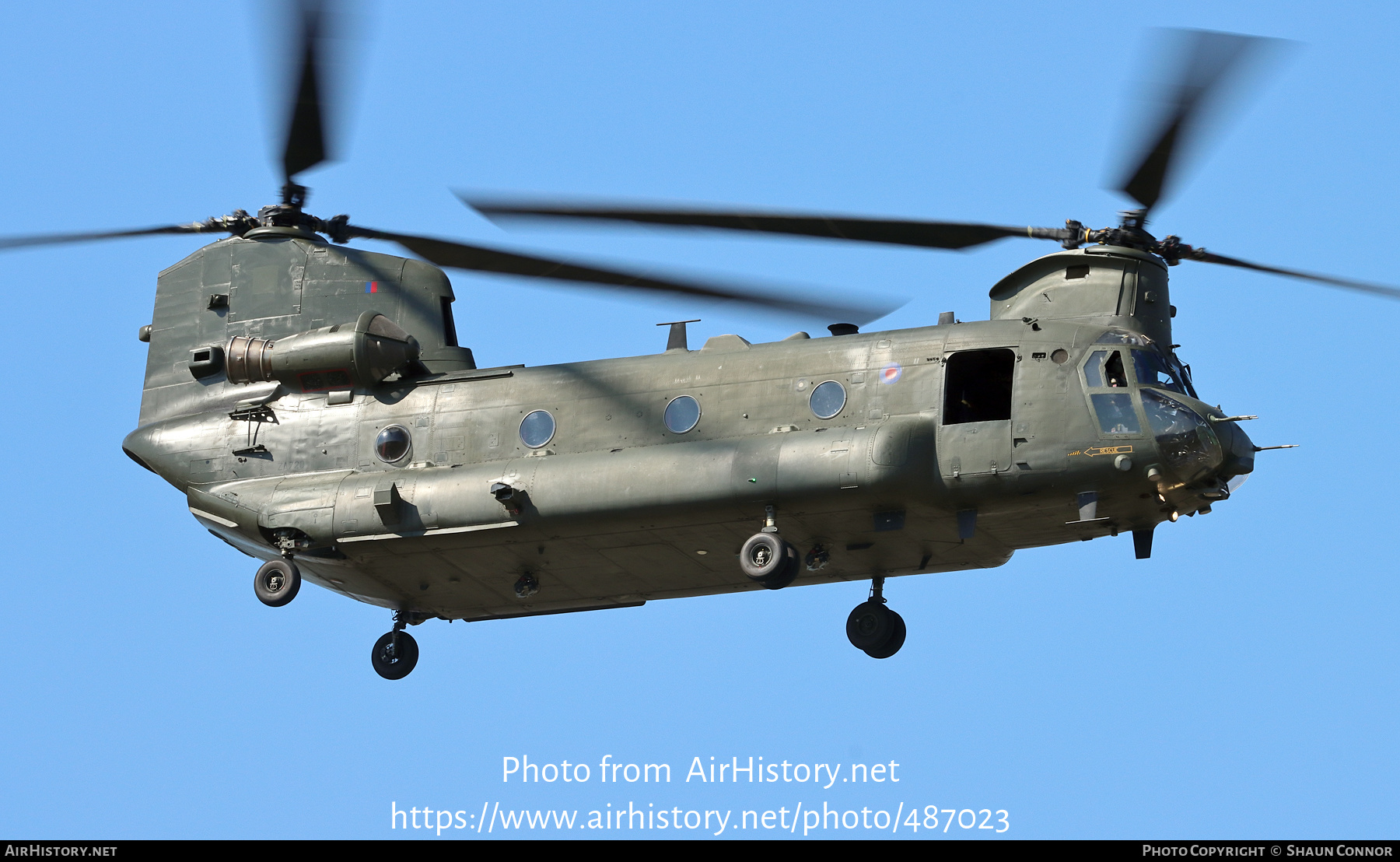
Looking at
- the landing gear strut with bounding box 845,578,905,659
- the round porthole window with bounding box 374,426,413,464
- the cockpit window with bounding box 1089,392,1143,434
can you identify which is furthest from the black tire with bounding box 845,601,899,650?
the round porthole window with bounding box 374,426,413,464

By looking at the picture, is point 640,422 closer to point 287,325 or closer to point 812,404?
point 812,404

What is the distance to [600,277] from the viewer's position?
26.1 m

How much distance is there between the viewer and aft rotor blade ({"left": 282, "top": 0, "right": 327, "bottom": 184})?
25734 millimetres

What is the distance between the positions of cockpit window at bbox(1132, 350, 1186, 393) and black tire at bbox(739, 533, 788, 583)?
478 cm

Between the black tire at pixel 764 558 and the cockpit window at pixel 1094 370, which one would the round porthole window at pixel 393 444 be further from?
the cockpit window at pixel 1094 370

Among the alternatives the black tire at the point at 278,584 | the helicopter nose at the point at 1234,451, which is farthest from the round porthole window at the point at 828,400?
the black tire at the point at 278,584

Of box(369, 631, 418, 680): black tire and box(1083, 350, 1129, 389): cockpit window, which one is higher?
box(1083, 350, 1129, 389): cockpit window

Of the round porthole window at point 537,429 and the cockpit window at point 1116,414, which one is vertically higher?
the round porthole window at point 537,429

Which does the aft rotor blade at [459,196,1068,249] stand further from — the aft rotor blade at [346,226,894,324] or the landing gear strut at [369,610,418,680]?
the landing gear strut at [369,610,418,680]

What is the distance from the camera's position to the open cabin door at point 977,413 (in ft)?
82.1

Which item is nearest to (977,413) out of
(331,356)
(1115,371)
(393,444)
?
(1115,371)

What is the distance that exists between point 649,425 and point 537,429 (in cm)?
162

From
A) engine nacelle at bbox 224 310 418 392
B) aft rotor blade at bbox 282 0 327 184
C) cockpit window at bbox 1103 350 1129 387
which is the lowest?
cockpit window at bbox 1103 350 1129 387

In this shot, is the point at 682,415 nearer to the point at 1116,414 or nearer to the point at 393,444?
the point at 393,444
